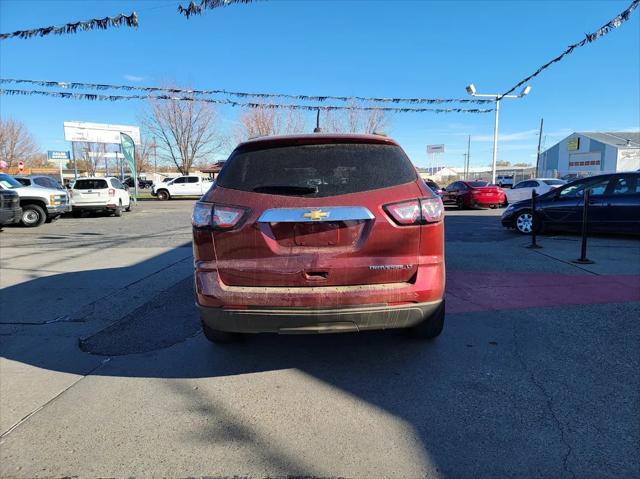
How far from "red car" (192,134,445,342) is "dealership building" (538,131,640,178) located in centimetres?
5234

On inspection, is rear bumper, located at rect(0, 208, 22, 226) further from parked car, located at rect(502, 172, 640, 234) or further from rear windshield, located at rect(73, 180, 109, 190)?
parked car, located at rect(502, 172, 640, 234)

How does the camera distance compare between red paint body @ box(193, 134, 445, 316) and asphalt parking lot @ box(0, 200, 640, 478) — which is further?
red paint body @ box(193, 134, 445, 316)

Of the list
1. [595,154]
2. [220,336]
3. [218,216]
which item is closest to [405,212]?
[218,216]

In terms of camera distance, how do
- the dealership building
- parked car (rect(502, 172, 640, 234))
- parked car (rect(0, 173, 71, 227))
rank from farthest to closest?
1. the dealership building
2. parked car (rect(0, 173, 71, 227))
3. parked car (rect(502, 172, 640, 234))

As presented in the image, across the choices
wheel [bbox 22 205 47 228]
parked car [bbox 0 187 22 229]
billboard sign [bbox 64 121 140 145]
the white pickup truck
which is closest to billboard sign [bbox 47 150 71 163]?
billboard sign [bbox 64 121 140 145]

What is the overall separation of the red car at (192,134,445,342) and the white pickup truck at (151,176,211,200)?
3356cm

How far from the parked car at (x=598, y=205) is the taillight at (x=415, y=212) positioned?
7354mm

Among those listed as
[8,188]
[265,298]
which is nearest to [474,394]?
[265,298]

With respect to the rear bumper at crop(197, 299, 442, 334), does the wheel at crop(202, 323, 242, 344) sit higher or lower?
lower

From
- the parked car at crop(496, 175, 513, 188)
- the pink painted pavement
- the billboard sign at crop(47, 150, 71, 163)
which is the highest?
the billboard sign at crop(47, 150, 71, 163)

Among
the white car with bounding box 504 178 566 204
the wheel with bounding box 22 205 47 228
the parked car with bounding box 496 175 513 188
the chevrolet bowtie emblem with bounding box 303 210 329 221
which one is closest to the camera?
the chevrolet bowtie emblem with bounding box 303 210 329 221

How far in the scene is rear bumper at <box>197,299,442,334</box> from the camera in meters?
2.81

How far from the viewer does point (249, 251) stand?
113 inches

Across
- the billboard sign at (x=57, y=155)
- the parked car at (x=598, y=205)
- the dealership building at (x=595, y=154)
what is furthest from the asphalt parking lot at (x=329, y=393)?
the dealership building at (x=595, y=154)
